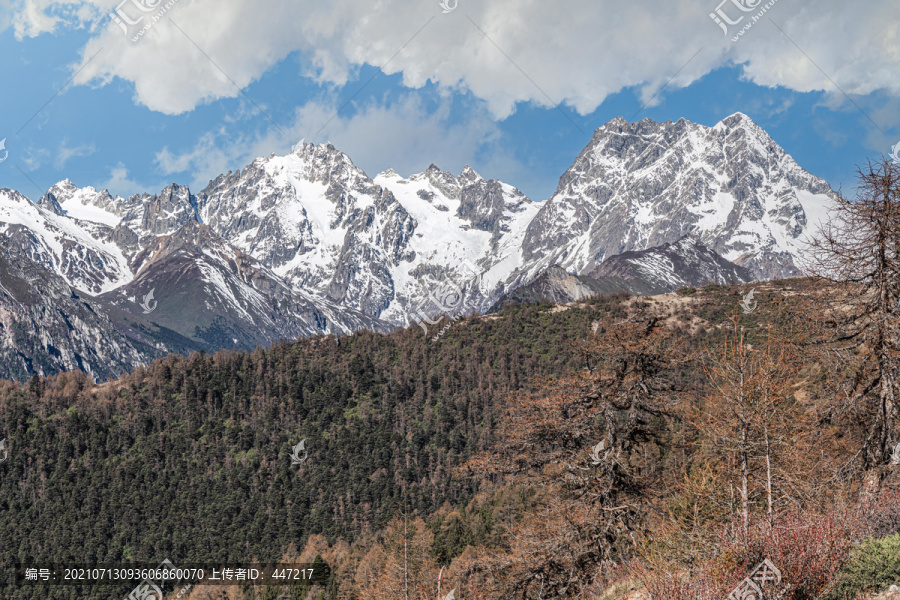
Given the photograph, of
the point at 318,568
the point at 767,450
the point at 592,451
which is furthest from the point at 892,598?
the point at 318,568

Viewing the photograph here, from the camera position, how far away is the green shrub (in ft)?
50.2

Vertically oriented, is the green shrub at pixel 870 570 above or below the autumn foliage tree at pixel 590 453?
below

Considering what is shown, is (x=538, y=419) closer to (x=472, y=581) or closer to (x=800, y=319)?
(x=472, y=581)

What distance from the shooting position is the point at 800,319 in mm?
25266

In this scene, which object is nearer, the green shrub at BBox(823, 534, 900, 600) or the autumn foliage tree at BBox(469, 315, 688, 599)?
the green shrub at BBox(823, 534, 900, 600)

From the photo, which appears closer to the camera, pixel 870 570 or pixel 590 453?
pixel 870 570

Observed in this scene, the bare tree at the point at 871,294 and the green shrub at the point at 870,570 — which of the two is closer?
the green shrub at the point at 870,570

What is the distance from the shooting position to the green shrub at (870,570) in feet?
50.2

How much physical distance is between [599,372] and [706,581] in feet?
35.8

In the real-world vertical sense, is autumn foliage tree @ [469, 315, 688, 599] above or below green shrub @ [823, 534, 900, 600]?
above

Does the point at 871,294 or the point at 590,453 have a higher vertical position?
the point at 871,294

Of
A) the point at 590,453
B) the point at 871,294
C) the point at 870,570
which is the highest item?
the point at 871,294

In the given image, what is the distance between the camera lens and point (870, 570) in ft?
50.7

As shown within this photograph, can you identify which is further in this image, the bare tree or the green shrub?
the bare tree
